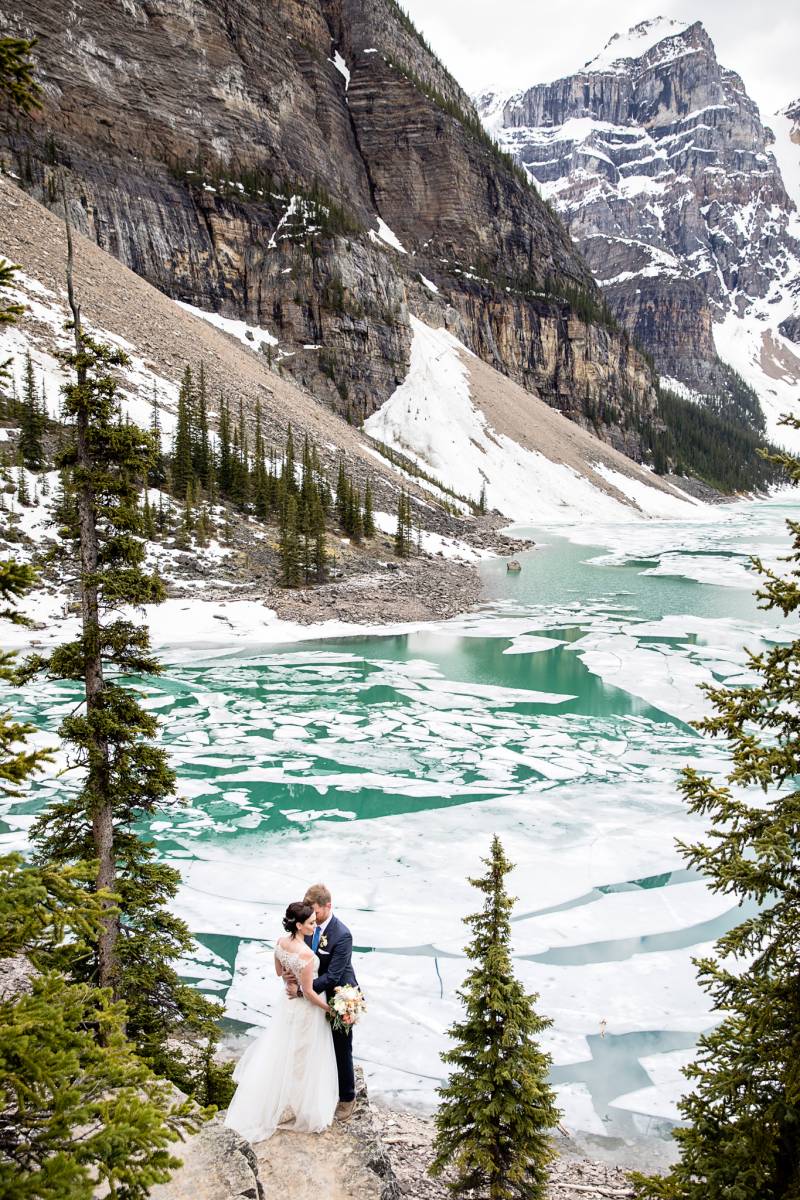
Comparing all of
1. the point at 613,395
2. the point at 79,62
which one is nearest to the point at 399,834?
the point at 79,62

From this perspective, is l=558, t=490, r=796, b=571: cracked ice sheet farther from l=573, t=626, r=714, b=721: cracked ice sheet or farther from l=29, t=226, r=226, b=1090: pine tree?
l=29, t=226, r=226, b=1090: pine tree

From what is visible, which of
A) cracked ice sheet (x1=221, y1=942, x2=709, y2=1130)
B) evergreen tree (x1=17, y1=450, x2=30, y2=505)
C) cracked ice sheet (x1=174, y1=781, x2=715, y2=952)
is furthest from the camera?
evergreen tree (x1=17, y1=450, x2=30, y2=505)

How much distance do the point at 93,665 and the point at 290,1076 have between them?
3.37 meters

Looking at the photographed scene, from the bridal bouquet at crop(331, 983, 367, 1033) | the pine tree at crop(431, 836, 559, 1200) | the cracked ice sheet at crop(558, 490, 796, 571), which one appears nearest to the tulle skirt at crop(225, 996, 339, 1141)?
the bridal bouquet at crop(331, 983, 367, 1033)

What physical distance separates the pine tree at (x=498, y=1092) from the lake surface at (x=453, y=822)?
1634 mm

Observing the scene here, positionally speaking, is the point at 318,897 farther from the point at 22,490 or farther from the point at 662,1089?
the point at 22,490

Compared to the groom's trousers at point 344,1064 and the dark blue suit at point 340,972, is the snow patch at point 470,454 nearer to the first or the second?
the dark blue suit at point 340,972

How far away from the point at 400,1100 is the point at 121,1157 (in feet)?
16.2

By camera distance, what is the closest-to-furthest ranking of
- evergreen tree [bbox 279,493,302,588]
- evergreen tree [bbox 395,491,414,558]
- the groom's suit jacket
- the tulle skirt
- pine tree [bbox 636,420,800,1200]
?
pine tree [bbox 636,420,800,1200], the tulle skirt, the groom's suit jacket, evergreen tree [bbox 279,493,302,588], evergreen tree [bbox 395,491,414,558]

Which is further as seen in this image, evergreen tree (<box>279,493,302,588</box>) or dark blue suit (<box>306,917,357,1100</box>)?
evergreen tree (<box>279,493,302,588</box>)

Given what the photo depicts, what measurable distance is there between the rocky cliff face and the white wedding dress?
70.4 m

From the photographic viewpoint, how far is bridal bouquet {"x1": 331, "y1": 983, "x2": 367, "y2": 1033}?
15.4 ft

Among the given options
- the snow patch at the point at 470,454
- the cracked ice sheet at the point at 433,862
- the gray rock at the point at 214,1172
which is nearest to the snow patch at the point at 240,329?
the snow patch at the point at 470,454

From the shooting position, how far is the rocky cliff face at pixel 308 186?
66188 millimetres
